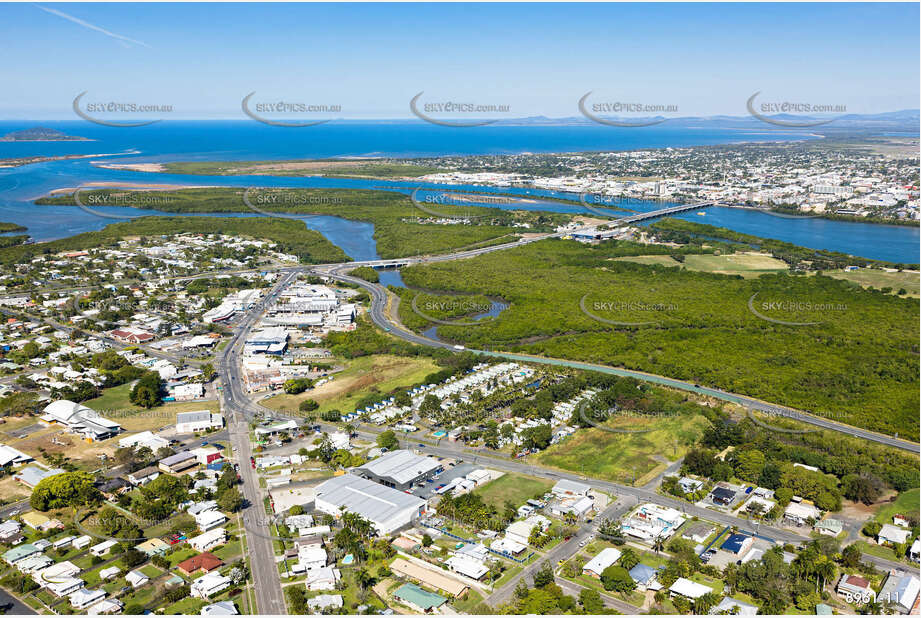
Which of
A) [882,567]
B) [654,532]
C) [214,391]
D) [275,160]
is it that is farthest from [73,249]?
[275,160]

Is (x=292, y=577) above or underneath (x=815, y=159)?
underneath

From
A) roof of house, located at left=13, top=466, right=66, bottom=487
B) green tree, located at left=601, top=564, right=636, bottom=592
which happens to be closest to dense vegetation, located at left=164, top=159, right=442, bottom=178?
roof of house, located at left=13, top=466, right=66, bottom=487

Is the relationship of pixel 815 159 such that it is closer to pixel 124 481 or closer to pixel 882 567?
pixel 882 567

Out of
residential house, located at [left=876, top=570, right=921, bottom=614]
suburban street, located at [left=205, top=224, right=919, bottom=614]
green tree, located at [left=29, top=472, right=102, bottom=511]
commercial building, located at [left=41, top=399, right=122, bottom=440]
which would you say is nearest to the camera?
residential house, located at [left=876, top=570, right=921, bottom=614]

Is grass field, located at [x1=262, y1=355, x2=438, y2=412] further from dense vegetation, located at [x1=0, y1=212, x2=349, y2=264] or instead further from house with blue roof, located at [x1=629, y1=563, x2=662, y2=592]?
dense vegetation, located at [x1=0, y1=212, x2=349, y2=264]

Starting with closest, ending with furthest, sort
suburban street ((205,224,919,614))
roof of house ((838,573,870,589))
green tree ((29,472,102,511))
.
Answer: roof of house ((838,573,870,589)) → suburban street ((205,224,919,614)) → green tree ((29,472,102,511))

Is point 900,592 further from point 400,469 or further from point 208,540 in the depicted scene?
point 208,540

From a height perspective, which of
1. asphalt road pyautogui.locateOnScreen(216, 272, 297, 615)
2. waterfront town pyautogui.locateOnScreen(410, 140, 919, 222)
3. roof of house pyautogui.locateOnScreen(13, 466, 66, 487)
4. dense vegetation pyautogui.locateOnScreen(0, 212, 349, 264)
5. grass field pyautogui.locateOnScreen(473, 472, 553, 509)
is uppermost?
waterfront town pyautogui.locateOnScreen(410, 140, 919, 222)
